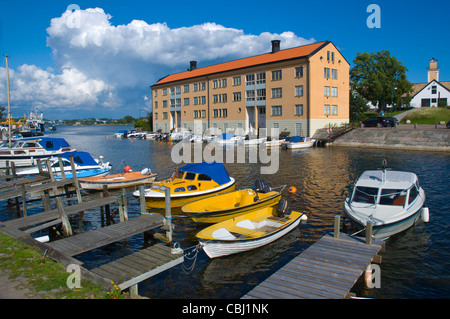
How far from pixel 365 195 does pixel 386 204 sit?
101 centimetres

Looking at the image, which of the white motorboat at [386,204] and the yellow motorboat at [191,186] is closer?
the white motorboat at [386,204]

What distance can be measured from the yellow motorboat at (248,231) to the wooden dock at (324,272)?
272 centimetres

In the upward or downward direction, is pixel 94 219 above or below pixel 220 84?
below

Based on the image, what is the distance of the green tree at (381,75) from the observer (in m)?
74.3

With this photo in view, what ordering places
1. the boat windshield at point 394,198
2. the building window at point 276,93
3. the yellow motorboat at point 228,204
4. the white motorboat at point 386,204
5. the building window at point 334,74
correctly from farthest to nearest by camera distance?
the building window at point 276,93
the building window at point 334,74
the yellow motorboat at point 228,204
the boat windshield at point 394,198
the white motorboat at point 386,204

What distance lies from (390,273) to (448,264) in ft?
8.49

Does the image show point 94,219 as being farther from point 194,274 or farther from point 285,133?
point 285,133

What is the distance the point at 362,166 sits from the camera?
1330 inches

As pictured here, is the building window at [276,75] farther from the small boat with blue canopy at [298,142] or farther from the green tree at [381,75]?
the green tree at [381,75]

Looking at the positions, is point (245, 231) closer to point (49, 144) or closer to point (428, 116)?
point (49, 144)

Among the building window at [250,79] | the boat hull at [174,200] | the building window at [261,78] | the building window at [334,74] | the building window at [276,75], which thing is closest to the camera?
the boat hull at [174,200]

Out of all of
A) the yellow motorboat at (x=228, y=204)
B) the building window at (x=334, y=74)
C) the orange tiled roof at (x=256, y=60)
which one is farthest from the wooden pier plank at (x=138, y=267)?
the building window at (x=334, y=74)

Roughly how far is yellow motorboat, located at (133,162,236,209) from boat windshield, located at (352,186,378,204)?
25.6 ft

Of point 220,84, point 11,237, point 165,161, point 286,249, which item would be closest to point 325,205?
point 286,249
